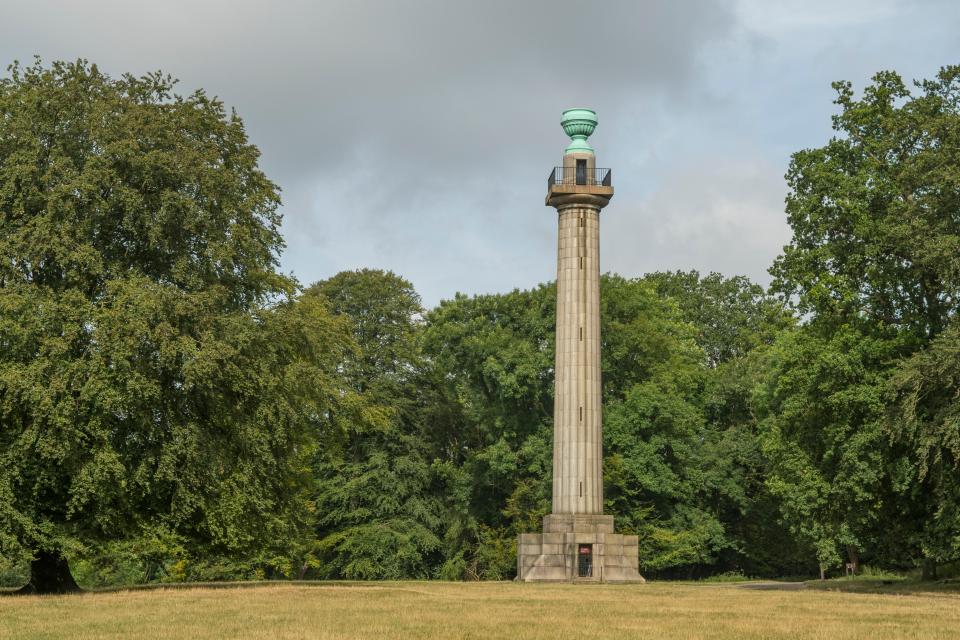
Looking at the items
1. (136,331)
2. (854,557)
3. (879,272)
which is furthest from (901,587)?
(136,331)

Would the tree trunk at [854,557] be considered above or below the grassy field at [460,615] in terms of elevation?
above

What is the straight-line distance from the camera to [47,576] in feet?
113

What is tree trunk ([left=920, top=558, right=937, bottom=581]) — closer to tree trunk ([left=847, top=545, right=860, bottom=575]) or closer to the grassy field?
the grassy field

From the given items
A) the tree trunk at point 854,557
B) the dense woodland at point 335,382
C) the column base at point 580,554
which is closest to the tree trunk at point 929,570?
the dense woodland at point 335,382

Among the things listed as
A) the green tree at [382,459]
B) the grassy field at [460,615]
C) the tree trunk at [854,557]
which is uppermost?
the green tree at [382,459]

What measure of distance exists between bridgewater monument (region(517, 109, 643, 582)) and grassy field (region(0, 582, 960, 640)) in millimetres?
14426

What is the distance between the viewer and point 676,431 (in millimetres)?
62562

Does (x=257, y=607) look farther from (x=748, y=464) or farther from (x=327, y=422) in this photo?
(x=748, y=464)

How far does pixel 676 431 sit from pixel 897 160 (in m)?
23.5

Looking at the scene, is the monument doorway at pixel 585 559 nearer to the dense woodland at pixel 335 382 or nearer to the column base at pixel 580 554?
the column base at pixel 580 554

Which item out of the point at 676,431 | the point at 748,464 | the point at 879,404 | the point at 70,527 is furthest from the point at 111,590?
the point at 748,464

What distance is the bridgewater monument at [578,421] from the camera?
1932 inches

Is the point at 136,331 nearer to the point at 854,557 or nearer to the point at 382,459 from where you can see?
the point at 382,459

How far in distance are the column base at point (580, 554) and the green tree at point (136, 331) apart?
1396cm
